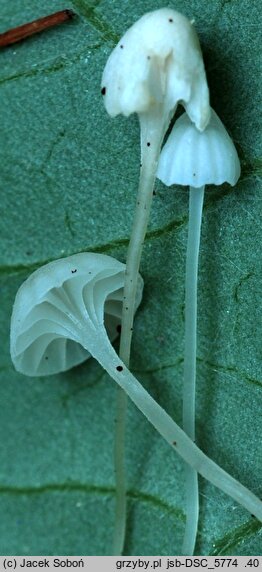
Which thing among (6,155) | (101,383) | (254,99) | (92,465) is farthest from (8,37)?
(92,465)

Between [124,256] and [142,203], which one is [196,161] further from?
[124,256]

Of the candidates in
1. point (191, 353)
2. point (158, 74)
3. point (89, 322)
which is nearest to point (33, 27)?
point (158, 74)

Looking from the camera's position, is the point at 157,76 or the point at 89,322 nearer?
the point at 157,76

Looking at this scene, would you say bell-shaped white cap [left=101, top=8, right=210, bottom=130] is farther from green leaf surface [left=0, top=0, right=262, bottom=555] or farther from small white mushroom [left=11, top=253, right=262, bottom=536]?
small white mushroom [left=11, top=253, right=262, bottom=536]

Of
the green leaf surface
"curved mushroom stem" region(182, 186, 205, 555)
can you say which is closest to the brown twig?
the green leaf surface

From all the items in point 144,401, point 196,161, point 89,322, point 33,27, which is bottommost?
point 144,401

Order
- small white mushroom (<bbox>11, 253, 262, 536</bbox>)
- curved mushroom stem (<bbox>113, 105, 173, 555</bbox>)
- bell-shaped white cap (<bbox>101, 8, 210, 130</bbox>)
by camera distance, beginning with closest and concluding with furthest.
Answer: bell-shaped white cap (<bbox>101, 8, 210, 130</bbox>)
curved mushroom stem (<bbox>113, 105, 173, 555</bbox>)
small white mushroom (<bbox>11, 253, 262, 536</bbox>)

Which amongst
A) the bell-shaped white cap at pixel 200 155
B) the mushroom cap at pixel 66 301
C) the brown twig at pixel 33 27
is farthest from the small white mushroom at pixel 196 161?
the brown twig at pixel 33 27
